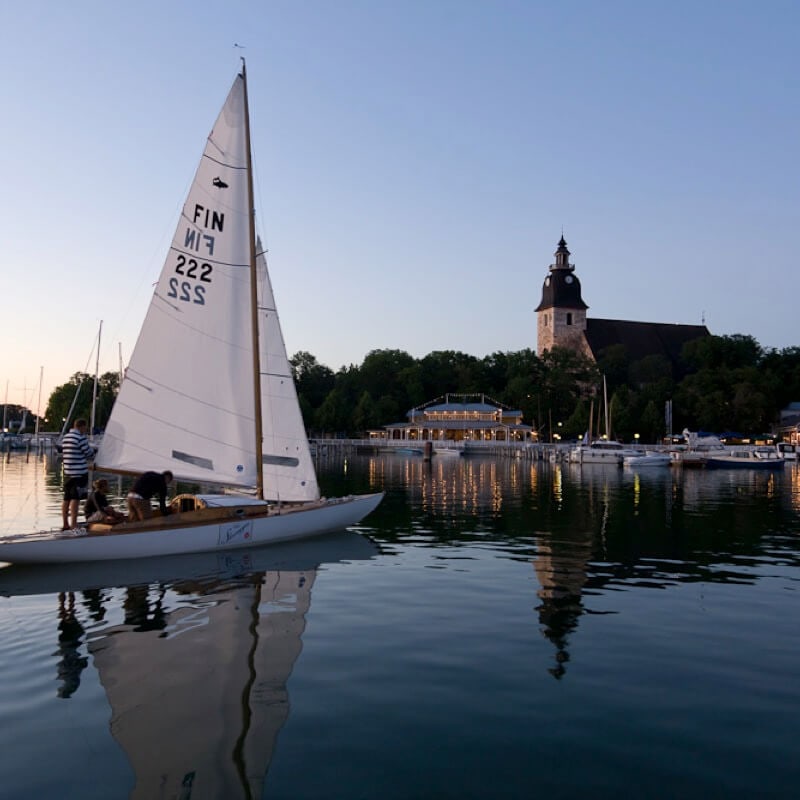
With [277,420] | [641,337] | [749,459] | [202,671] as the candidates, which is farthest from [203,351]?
[641,337]

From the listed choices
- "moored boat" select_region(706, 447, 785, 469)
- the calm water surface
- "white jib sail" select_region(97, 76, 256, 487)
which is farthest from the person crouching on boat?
"moored boat" select_region(706, 447, 785, 469)

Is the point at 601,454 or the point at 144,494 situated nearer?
the point at 144,494

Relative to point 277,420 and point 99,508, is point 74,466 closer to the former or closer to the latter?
point 99,508

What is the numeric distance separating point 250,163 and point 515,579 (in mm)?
11602

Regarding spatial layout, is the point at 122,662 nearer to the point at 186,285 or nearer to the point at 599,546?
the point at 186,285

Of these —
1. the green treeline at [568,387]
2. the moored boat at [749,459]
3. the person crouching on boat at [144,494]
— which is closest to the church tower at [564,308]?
the green treeline at [568,387]

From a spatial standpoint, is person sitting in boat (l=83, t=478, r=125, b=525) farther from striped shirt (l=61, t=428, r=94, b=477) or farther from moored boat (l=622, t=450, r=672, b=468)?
moored boat (l=622, t=450, r=672, b=468)

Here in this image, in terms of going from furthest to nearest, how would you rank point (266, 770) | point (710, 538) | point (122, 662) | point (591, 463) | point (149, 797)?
point (591, 463)
point (710, 538)
point (122, 662)
point (266, 770)
point (149, 797)

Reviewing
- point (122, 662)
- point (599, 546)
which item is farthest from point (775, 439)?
point (122, 662)

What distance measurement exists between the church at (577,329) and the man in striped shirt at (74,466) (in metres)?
125

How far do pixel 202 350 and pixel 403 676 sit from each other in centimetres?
1041

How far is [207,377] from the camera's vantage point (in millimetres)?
17422

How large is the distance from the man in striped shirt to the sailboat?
0.49m

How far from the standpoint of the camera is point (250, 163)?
1795 cm
